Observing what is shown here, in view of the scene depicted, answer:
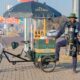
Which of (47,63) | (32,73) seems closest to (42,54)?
(47,63)

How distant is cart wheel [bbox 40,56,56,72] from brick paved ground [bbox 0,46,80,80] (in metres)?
0.16

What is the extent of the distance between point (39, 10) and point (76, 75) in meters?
3.85

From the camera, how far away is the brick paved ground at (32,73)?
11.0 meters

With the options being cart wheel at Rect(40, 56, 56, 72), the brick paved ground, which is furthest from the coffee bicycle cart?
the brick paved ground

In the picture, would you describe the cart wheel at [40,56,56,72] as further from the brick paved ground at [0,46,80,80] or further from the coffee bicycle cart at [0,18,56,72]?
the brick paved ground at [0,46,80,80]

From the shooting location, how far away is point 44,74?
11.7 metres

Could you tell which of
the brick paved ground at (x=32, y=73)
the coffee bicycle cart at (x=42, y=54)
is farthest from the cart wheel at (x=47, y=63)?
the brick paved ground at (x=32, y=73)

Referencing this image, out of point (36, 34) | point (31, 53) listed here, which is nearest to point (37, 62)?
point (31, 53)

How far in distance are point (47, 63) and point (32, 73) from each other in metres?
0.65

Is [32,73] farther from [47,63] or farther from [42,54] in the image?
[42,54]

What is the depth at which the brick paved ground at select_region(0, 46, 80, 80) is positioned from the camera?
1100 cm

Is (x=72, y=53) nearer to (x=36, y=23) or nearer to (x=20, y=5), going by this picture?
(x=20, y=5)

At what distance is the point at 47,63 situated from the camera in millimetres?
12195

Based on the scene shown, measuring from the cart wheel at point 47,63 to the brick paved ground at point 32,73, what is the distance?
0.51 ft
